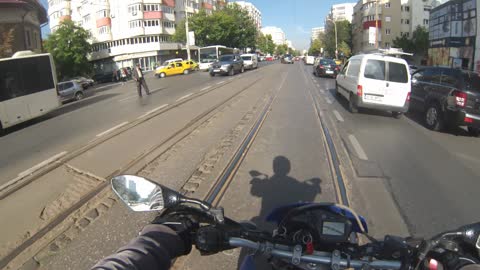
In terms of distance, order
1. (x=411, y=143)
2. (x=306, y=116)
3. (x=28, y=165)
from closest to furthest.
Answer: (x=28, y=165), (x=411, y=143), (x=306, y=116)

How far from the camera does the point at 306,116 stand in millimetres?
Result: 11477

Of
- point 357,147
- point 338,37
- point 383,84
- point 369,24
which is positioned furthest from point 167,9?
point 357,147

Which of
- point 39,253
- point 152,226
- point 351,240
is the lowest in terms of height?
point 39,253

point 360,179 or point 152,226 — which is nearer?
point 152,226

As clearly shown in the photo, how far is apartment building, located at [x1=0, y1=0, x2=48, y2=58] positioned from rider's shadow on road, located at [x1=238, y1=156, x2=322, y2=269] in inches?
1025

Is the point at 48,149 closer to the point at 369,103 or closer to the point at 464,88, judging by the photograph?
the point at 369,103

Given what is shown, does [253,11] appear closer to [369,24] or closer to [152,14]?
[369,24]

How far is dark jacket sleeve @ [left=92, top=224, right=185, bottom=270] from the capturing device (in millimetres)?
1366

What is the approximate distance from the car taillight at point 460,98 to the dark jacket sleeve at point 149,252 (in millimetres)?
9461

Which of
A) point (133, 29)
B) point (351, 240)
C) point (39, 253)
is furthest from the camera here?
point (133, 29)

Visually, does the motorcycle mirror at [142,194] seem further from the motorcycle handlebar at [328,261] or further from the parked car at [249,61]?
the parked car at [249,61]

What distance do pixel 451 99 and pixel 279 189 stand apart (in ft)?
21.2

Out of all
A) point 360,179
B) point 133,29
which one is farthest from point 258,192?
point 133,29

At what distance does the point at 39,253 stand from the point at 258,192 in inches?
109
